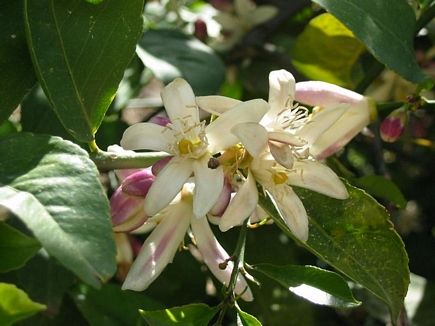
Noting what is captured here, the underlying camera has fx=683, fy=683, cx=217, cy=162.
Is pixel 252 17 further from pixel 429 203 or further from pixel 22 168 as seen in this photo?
pixel 22 168

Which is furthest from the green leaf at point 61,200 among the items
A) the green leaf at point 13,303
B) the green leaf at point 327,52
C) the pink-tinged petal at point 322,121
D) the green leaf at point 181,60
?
the green leaf at point 327,52

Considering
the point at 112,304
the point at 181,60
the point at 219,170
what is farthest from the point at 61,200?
the point at 181,60

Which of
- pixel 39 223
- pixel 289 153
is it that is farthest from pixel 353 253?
pixel 39 223

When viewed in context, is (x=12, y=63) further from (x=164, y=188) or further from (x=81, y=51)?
(x=164, y=188)

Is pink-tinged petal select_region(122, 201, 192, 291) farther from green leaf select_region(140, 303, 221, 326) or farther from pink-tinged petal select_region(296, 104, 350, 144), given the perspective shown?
pink-tinged petal select_region(296, 104, 350, 144)

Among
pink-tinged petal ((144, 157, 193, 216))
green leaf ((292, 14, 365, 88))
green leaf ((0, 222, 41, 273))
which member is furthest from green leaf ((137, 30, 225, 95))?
green leaf ((0, 222, 41, 273))

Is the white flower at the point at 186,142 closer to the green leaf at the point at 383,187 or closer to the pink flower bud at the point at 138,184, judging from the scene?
the pink flower bud at the point at 138,184
